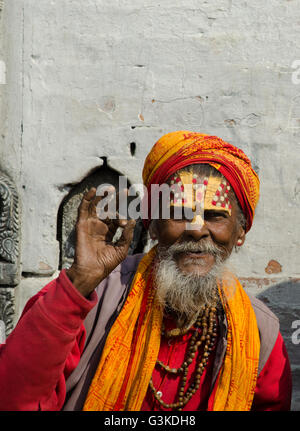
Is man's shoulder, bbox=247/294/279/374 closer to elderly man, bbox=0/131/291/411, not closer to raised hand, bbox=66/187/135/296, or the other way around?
elderly man, bbox=0/131/291/411

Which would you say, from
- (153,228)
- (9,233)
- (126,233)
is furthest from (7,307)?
(126,233)

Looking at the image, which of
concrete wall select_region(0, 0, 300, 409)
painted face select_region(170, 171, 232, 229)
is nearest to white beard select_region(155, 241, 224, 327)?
painted face select_region(170, 171, 232, 229)

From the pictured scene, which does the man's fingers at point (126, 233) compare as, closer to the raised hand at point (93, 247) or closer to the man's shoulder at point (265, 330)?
the raised hand at point (93, 247)

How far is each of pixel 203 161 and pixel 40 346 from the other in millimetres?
1047

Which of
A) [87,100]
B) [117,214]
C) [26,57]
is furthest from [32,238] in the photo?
[117,214]

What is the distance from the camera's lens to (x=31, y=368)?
179 cm

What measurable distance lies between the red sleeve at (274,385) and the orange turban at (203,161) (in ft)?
2.15

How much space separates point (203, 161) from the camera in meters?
2.23

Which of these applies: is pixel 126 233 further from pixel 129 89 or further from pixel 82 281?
pixel 129 89

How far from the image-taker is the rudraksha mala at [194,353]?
83.5 inches

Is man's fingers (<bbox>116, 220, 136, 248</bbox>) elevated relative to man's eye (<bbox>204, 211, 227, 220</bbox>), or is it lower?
lower

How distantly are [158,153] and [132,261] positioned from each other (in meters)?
0.53

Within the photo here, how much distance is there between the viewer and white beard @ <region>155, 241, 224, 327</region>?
217cm

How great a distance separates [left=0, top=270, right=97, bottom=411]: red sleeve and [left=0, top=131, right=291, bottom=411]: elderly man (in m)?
0.09
